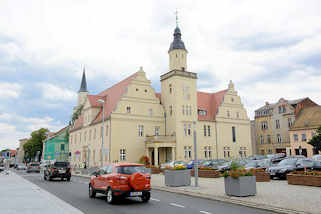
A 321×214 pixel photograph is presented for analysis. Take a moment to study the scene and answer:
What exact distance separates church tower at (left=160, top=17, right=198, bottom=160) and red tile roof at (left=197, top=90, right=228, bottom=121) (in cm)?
494

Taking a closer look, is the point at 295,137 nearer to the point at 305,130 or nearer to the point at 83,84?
the point at 305,130

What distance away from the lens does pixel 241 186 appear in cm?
1338

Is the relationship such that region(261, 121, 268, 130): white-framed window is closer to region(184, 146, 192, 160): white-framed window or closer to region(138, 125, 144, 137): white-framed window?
region(184, 146, 192, 160): white-framed window

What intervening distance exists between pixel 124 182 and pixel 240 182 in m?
5.37

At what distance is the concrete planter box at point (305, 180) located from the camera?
16438mm

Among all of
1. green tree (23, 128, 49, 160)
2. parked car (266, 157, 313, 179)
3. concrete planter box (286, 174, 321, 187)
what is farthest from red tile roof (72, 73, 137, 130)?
green tree (23, 128, 49, 160)

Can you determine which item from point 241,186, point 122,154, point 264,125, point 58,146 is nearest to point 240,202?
point 241,186

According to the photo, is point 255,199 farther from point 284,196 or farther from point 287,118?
point 287,118

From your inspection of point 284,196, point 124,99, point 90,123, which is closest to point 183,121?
point 124,99

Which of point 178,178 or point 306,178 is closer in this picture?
point 306,178

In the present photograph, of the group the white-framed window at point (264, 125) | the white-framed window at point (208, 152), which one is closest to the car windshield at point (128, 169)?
the white-framed window at point (208, 152)

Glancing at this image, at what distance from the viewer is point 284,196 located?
13.1m

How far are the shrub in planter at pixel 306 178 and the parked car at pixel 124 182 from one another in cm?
1003

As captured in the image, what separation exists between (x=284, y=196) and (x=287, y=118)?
177 feet
